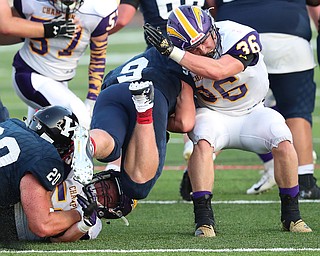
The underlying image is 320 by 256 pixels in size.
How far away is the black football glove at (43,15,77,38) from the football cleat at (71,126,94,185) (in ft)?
6.81

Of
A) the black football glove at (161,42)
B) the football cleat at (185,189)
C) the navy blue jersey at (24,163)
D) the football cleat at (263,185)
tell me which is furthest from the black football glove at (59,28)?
the navy blue jersey at (24,163)

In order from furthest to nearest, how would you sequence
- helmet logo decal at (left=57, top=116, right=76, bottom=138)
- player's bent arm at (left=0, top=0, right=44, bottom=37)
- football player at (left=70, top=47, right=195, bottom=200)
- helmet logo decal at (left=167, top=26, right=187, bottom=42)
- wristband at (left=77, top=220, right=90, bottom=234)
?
player's bent arm at (left=0, top=0, right=44, bottom=37), helmet logo decal at (left=167, top=26, right=187, bottom=42), football player at (left=70, top=47, right=195, bottom=200), helmet logo decal at (left=57, top=116, right=76, bottom=138), wristband at (left=77, top=220, right=90, bottom=234)

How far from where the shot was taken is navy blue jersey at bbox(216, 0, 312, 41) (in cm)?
725

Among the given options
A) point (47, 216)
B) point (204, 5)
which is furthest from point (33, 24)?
point (47, 216)

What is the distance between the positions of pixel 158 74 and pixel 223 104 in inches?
17.0

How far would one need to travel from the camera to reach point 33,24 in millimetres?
7074

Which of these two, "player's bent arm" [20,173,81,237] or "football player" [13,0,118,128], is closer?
"player's bent arm" [20,173,81,237]

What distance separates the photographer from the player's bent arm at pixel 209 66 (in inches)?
219

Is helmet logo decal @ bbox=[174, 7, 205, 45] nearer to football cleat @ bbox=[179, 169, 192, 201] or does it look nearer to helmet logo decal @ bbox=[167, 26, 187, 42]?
helmet logo decal @ bbox=[167, 26, 187, 42]

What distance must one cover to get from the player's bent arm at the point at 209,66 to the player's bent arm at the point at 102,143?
23.8 inches

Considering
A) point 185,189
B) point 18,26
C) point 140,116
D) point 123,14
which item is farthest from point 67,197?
point 123,14

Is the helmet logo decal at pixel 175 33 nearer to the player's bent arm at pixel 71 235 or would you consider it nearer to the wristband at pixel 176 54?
the wristband at pixel 176 54

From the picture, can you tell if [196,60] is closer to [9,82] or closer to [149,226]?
[149,226]

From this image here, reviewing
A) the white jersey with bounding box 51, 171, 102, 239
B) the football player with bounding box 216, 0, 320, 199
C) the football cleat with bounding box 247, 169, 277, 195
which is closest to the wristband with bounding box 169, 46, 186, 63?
the white jersey with bounding box 51, 171, 102, 239
